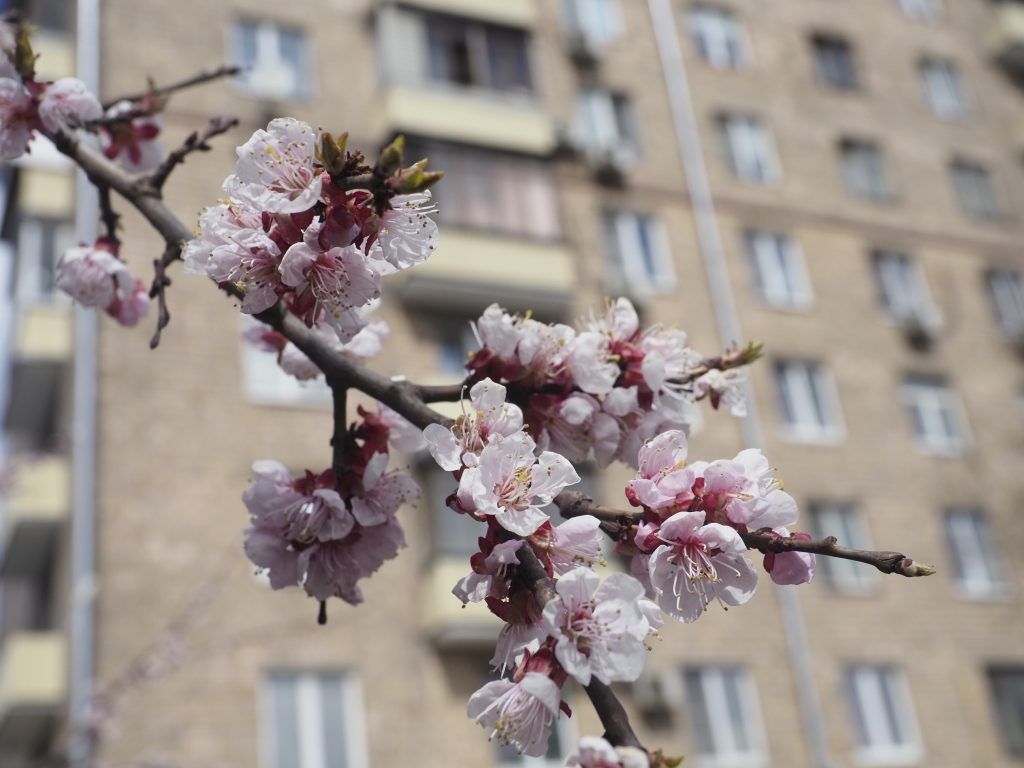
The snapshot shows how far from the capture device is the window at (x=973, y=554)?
16.2 m

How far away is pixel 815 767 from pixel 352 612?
591cm

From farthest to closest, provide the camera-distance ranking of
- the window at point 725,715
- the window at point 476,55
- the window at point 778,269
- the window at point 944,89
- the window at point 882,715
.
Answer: the window at point 944,89
the window at point 778,269
the window at point 476,55
the window at point 882,715
the window at point 725,715

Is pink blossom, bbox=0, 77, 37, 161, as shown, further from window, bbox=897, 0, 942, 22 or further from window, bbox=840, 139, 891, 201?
window, bbox=897, 0, 942, 22

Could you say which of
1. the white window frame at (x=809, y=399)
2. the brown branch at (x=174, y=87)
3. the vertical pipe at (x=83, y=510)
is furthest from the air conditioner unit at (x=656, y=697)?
the brown branch at (x=174, y=87)

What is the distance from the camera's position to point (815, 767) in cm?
1380

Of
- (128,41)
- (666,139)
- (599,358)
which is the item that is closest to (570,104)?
(666,139)

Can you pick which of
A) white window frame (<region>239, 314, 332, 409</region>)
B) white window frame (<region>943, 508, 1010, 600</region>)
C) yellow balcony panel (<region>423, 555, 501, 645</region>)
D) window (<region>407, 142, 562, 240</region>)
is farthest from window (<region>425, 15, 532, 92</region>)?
white window frame (<region>943, 508, 1010, 600</region>)

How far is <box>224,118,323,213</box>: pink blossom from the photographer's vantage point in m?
1.72

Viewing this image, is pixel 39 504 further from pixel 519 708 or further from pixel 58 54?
pixel 519 708

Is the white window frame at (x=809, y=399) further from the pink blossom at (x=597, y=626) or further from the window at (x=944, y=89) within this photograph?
the pink blossom at (x=597, y=626)

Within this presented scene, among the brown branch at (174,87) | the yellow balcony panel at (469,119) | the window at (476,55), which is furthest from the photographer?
the window at (476,55)

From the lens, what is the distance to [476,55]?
15.8m

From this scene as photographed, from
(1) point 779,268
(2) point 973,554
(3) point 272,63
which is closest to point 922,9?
(1) point 779,268

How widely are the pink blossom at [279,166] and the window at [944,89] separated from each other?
2093cm
